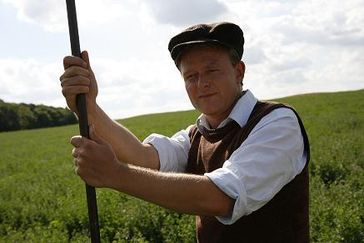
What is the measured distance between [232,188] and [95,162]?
631 millimetres

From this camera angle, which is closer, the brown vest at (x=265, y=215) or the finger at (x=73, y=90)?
the finger at (x=73, y=90)

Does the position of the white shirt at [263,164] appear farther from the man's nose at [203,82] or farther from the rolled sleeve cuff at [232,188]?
the man's nose at [203,82]

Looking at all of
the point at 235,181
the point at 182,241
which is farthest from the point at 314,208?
the point at 235,181

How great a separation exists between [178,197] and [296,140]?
0.72 metres

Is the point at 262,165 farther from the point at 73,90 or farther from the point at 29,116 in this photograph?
the point at 29,116

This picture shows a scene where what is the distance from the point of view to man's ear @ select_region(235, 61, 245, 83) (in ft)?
9.79

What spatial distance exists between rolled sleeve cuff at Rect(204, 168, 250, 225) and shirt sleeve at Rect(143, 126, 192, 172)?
1.13 m

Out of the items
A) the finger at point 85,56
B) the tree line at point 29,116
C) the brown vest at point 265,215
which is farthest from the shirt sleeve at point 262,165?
the tree line at point 29,116

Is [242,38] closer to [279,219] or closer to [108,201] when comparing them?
[279,219]

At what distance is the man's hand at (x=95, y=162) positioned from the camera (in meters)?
1.95

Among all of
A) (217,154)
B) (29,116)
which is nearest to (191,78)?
(217,154)

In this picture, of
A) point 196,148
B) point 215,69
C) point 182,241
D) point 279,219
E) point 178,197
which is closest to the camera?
point 178,197

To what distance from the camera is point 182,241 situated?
633 centimetres

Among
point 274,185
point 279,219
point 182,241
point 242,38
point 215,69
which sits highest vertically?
point 242,38
